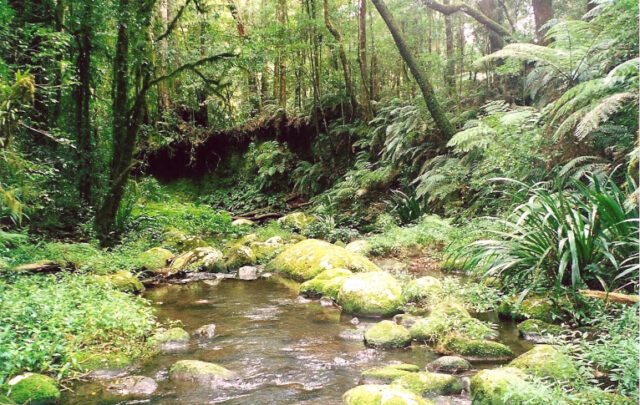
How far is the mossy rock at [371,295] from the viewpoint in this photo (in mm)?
5508

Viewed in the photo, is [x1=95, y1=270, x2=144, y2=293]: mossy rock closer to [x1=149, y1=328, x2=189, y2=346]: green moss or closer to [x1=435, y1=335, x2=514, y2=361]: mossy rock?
[x1=149, y1=328, x2=189, y2=346]: green moss

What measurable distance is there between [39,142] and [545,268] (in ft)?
32.1

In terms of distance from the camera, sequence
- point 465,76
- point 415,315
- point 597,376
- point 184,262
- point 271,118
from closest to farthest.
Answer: point 597,376, point 415,315, point 184,262, point 465,76, point 271,118

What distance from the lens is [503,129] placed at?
8.30 metres

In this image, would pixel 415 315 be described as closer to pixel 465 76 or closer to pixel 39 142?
pixel 39 142

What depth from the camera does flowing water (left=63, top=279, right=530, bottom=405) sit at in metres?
3.47

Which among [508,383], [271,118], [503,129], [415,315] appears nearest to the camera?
[508,383]

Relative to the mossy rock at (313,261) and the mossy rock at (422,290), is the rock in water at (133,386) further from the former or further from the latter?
the mossy rock at (313,261)

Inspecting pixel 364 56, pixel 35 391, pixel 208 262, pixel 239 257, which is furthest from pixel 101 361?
pixel 364 56

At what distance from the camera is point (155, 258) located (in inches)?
349

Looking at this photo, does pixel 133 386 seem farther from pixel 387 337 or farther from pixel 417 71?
pixel 417 71

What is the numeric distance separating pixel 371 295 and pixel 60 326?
352cm

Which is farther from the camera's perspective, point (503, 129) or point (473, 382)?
point (503, 129)

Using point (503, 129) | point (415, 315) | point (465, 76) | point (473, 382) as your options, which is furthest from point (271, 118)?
point (473, 382)
